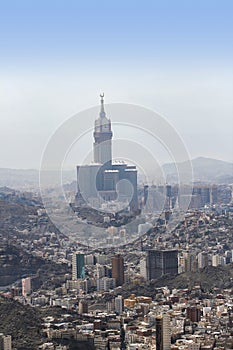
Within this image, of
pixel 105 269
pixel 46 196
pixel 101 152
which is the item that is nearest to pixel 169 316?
pixel 105 269

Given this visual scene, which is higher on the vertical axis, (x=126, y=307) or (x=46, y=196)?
(x=46, y=196)

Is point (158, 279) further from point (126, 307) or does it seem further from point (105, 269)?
point (126, 307)

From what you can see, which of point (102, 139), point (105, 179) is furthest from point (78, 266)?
point (102, 139)

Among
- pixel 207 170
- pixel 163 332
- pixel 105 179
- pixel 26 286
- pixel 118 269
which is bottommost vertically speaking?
pixel 163 332

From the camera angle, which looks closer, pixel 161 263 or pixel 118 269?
A: pixel 118 269

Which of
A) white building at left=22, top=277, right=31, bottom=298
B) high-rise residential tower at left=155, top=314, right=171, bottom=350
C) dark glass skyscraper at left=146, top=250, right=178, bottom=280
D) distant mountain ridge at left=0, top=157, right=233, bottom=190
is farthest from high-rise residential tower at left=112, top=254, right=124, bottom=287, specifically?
high-rise residential tower at left=155, top=314, right=171, bottom=350

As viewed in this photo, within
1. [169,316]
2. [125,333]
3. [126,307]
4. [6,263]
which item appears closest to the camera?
[125,333]

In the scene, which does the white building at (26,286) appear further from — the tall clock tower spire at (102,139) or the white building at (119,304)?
the tall clock tower spire at (102,139)

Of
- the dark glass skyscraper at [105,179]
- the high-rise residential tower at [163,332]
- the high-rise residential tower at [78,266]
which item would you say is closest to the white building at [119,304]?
the high-rise residential tower at [163,332]

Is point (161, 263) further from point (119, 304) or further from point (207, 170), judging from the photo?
point (207, 170)
